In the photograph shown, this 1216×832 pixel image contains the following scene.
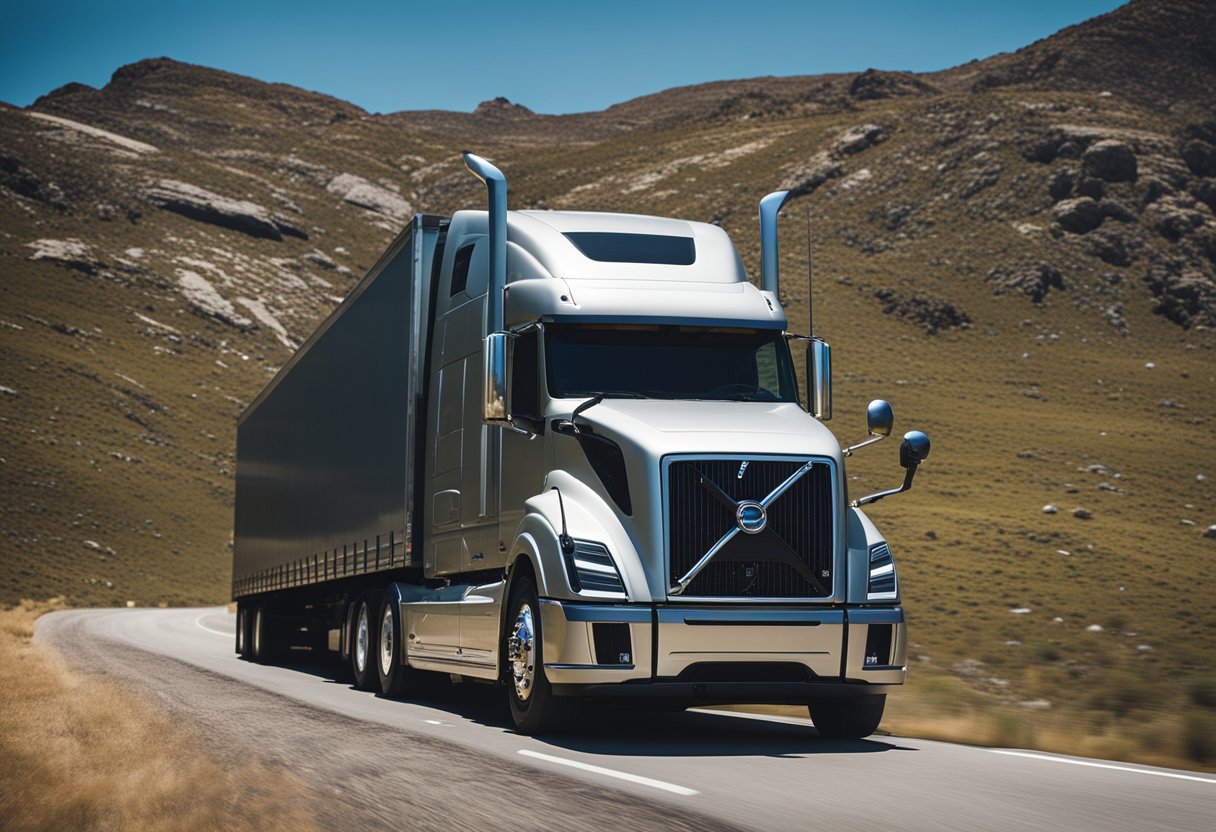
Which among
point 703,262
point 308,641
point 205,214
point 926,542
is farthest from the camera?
point 205,214

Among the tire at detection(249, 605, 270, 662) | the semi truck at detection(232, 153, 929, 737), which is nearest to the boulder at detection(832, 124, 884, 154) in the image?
the tire at detection(249, 605, 270, 662)

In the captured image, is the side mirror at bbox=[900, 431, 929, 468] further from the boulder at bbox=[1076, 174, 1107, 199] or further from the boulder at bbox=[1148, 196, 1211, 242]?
the boulder at bbox=[1148, 196, 1211, 242]

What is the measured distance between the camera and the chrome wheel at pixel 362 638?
56.8 ft

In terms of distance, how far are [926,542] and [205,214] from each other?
81.9m

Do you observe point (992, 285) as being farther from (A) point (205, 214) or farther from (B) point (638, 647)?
(B) point (638, 647)

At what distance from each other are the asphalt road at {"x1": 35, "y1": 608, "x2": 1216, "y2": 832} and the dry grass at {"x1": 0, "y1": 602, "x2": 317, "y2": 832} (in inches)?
14.7

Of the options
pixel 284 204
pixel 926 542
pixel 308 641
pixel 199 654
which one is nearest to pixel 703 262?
pixel 308 641

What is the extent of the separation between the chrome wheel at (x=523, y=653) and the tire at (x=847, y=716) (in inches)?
89.5

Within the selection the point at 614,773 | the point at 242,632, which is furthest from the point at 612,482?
the point at 242,632

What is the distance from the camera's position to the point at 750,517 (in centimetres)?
1065

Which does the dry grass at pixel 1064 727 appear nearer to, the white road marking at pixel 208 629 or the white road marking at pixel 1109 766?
the white road marking at pixel 1109 766

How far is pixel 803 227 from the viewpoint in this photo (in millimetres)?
93750

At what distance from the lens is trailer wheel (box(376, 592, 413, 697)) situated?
15.7m

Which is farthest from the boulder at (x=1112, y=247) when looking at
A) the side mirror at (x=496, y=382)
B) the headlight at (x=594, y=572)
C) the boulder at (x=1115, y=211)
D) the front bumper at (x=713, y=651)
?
the headlight at (x=594, y=572)
